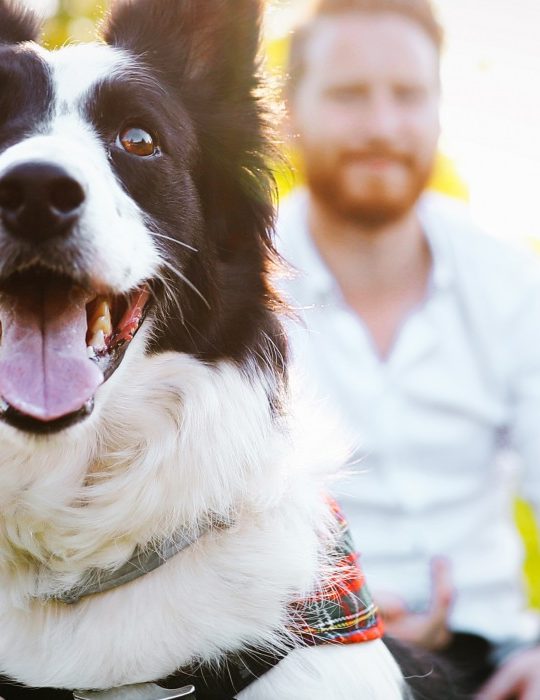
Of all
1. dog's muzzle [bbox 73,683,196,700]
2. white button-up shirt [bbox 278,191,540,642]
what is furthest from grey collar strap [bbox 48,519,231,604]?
white button-up shirt [bbox 278,191,540,642]

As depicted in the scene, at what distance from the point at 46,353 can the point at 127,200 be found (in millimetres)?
454

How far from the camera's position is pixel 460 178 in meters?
12.6

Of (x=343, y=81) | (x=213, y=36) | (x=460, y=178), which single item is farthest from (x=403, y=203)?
(x=460, y=178)

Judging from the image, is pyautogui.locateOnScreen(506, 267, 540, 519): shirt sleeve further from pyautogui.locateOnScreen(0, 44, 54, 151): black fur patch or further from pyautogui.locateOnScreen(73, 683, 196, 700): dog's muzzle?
pyautogui.locateOnScreen(0, 44, 54, 151): black fur patch

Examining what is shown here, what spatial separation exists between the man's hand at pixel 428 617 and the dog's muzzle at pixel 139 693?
136cm

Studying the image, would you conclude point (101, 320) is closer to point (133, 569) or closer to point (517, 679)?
point (133, 569)

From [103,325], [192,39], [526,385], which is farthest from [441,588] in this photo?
[192,39]

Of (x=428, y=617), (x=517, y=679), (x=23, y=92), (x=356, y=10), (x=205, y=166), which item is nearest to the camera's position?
(x=23, y=92)

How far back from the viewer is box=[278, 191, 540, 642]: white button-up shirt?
379 centimetres

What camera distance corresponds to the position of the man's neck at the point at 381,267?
412cm

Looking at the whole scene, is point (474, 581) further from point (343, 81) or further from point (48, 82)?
point (48, 82)

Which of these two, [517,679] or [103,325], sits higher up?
[103,325]

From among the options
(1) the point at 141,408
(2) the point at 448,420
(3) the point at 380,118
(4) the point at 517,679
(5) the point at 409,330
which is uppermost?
(3) the point at 380,118

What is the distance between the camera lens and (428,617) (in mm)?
3406
